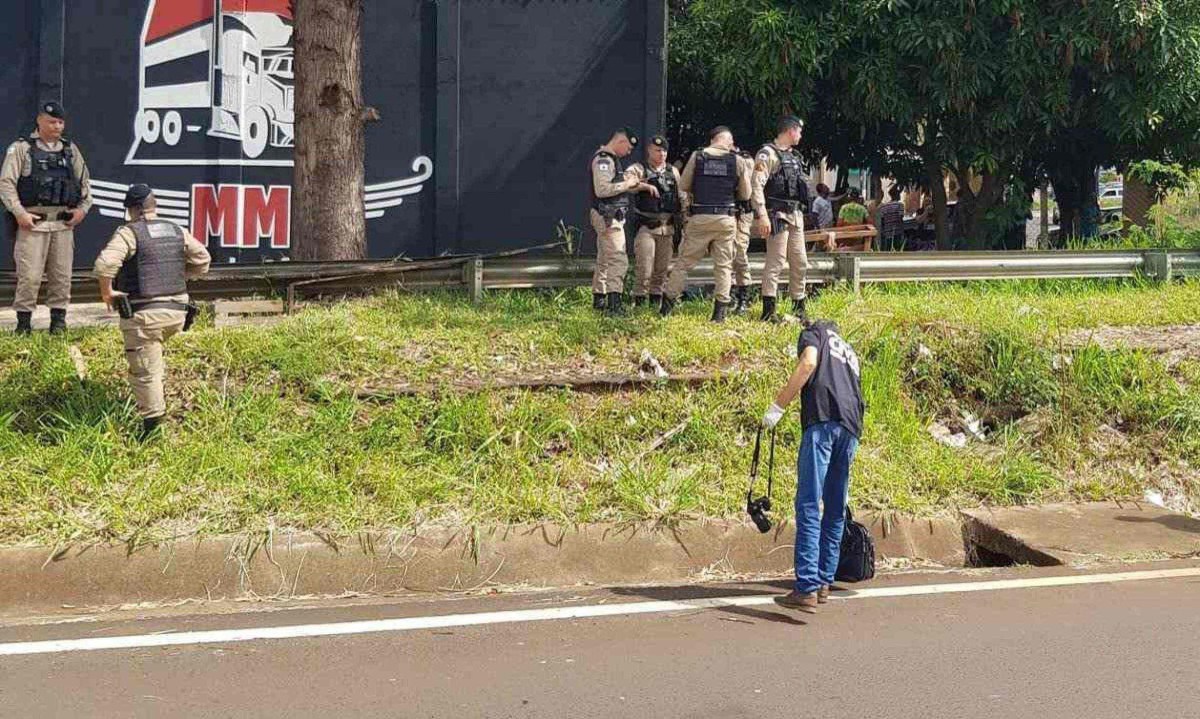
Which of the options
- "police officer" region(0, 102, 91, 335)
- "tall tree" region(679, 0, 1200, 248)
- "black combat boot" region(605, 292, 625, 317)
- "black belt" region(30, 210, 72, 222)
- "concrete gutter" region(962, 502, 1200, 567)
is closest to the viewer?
"concrete gutter" region(962, 502, 1200, 567)

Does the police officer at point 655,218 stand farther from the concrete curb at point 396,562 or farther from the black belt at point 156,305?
the black belt at point 156,305

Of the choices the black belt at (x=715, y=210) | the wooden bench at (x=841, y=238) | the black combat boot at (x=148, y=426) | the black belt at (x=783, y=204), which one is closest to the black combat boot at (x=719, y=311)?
the black belt at (x=715, y=210)

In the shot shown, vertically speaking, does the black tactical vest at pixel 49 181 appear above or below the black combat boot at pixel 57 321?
above

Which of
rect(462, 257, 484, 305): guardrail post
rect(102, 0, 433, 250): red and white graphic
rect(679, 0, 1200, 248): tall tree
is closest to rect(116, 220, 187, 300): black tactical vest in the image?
rect(462, 257, 484, 305): guardrail post

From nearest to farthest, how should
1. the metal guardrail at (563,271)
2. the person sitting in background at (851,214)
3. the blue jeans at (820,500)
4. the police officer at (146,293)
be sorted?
the blue jeans at (820,500), the police officer at (146,293), the metal guardrail at (563,271), the person sitting in background at (851,214)

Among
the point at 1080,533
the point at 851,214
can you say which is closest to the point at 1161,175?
the point at 851,214

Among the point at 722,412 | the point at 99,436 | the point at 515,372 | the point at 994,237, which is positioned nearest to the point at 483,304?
the point at 515,372

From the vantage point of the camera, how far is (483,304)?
35.0ft

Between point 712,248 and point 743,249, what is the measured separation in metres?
0.29

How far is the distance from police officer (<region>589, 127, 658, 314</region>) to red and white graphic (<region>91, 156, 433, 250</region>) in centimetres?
350

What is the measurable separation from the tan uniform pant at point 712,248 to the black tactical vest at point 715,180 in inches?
4.8

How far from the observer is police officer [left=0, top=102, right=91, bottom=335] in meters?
9.55

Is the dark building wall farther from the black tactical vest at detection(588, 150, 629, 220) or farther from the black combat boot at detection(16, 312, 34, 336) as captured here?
the black combat boot at detection(16, 312, 34, 336)

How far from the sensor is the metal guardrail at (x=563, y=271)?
10289mm
